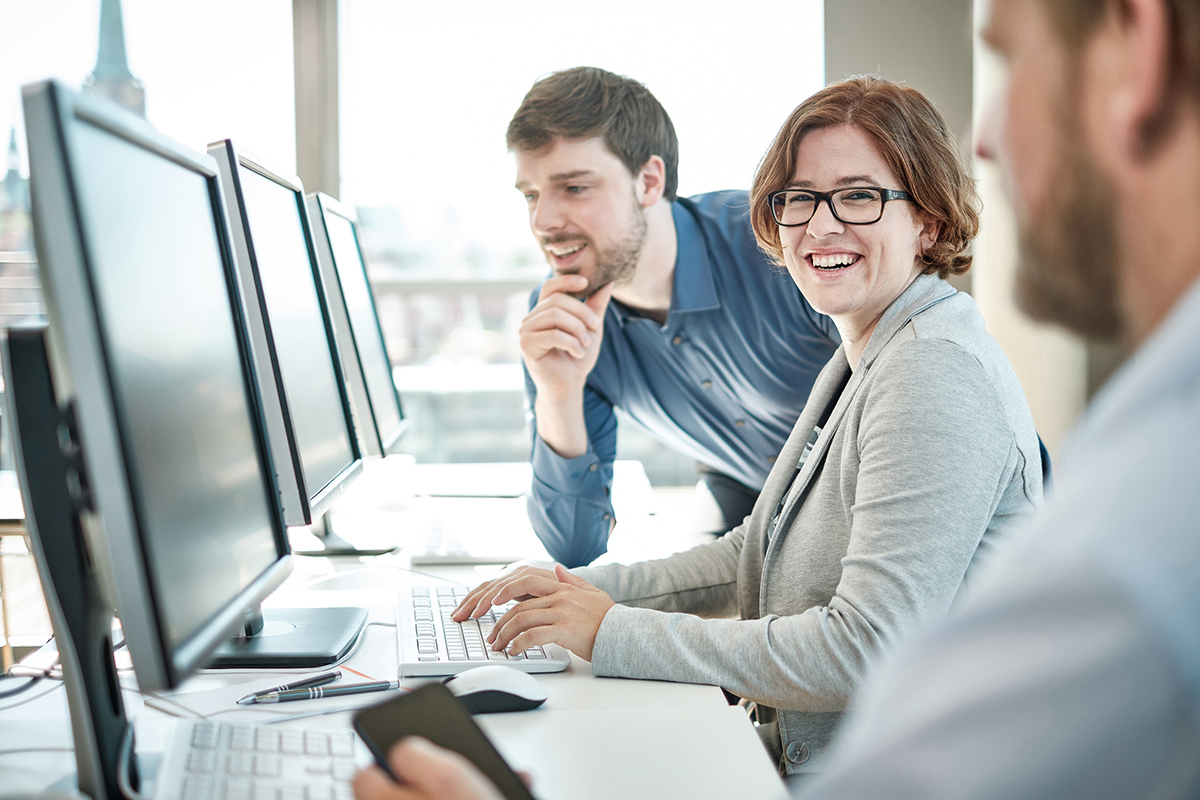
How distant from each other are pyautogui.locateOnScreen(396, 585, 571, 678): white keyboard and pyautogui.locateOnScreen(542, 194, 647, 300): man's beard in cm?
86

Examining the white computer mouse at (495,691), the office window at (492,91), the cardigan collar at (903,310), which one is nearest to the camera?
the white computer mouse at (495,691)

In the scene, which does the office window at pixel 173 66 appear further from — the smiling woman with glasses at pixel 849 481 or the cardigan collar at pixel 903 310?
the cardigan collar at pixel 903 310

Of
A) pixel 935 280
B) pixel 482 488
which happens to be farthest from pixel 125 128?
pixel 482 488

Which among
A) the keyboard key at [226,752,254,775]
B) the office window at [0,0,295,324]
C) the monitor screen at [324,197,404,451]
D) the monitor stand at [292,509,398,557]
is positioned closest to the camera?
the keyboard key at [226,752,254,775]

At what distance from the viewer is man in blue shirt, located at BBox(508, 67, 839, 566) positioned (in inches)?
66.4

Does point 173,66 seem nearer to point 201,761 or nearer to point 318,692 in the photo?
point 318,692

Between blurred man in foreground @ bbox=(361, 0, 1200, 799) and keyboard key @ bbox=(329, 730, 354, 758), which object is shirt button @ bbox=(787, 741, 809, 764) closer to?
keyboard key @ bbox=(329, 730, 354, 758)

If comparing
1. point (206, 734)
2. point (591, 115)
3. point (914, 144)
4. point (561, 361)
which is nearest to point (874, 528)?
point (914, 144)

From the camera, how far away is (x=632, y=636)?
37.4 inches

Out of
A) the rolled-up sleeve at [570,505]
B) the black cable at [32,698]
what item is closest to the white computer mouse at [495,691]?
the black cable at [32,698]

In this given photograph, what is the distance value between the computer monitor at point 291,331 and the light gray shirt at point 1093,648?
0.83m

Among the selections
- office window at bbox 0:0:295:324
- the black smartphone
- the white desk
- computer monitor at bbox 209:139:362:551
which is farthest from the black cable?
office window at bbox 0:0:295:324

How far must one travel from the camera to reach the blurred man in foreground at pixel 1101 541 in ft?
1.04

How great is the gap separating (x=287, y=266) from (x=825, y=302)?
77 centimetres
